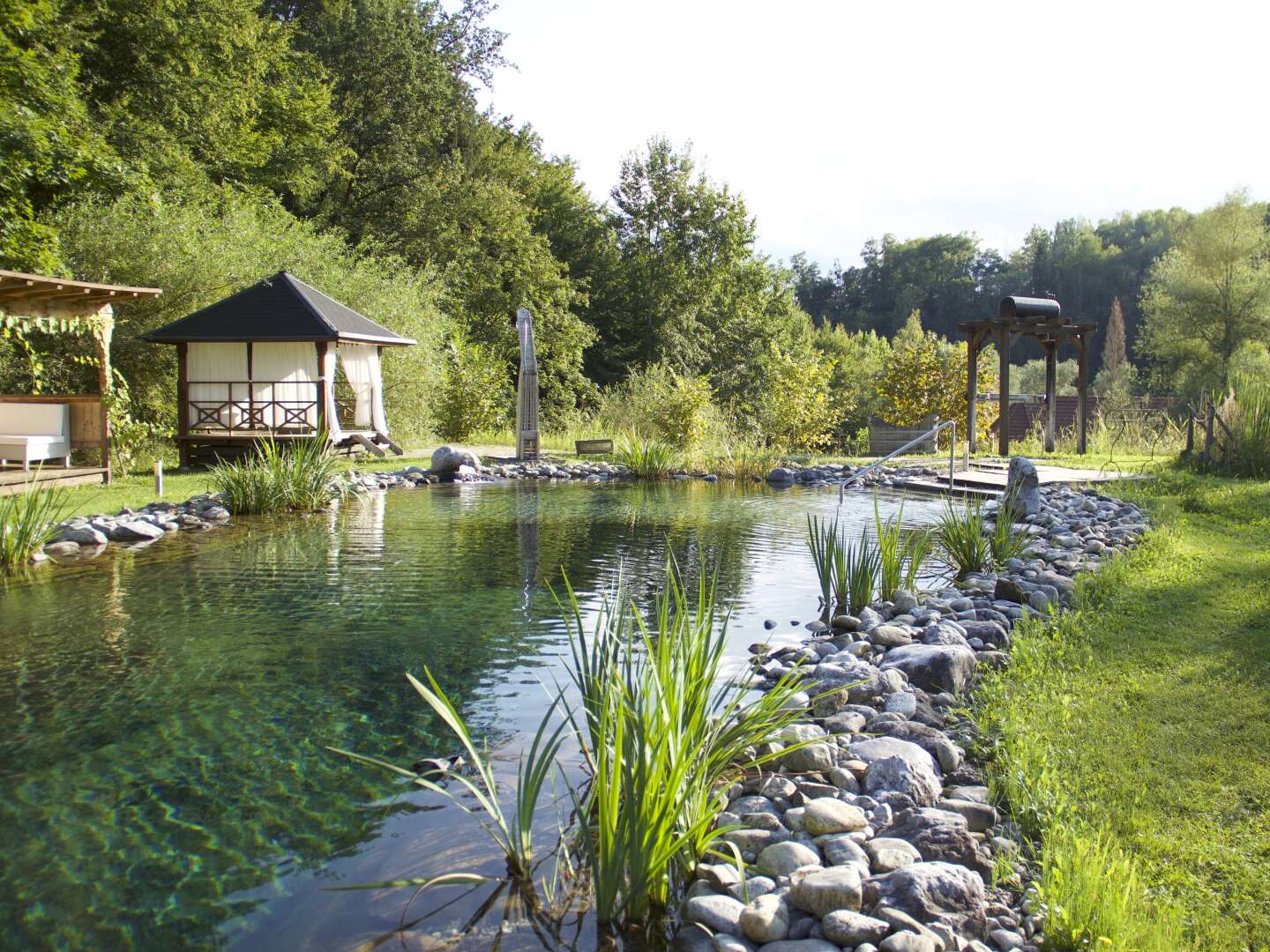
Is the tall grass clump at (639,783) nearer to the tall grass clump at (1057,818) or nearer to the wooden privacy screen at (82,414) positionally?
the tall grass clump at (1057,818)

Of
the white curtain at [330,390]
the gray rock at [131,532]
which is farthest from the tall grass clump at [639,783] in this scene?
the white curtain at [330,390]

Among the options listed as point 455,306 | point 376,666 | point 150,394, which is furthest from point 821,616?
point 455,306

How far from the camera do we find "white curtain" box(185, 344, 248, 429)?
1639 centimetres

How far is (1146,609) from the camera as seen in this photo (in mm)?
5129

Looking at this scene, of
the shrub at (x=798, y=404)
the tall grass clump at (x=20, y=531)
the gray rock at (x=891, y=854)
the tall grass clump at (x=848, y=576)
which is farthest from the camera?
the shrub at (x=798, y=404)

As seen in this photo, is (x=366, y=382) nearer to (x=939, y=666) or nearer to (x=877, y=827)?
(x=939, y=666)

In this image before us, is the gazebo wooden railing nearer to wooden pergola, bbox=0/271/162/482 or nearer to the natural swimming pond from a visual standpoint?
wooden pergola, bbox=0/271/162/482

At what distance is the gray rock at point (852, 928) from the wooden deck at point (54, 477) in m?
10.2

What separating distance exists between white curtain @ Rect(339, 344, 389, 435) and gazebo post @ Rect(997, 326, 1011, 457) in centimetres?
1126

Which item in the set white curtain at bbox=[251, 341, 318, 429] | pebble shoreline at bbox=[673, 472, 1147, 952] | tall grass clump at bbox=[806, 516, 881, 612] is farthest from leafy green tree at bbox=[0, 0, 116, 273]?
pebble shoreline at bbox=[673, 472, 1147, 952]

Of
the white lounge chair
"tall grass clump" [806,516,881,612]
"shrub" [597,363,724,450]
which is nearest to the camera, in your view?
"tall grass clump" [806,516,881,612]

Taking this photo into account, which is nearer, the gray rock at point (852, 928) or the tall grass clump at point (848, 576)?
the gray rock at point (852, 928)

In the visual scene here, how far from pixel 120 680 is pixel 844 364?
116 ft

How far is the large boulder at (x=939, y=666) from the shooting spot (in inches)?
171
